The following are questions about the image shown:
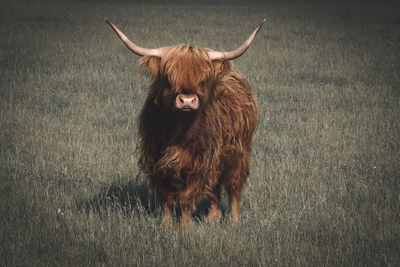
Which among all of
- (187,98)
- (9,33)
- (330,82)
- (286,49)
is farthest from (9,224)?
(9,33)

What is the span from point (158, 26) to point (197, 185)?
15.7 meters

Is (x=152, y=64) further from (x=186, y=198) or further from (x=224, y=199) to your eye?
(x=224, y=199)

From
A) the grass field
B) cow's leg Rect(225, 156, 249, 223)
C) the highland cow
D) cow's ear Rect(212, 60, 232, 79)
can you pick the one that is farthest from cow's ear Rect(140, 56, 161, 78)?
cow's leg Rect(225, 156, 249, 223)

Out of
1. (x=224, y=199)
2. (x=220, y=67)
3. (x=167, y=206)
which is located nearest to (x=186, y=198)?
(x=167, y=206)

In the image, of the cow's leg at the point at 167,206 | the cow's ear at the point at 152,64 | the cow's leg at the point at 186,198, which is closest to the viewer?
the cow's ear at the point at 152,64

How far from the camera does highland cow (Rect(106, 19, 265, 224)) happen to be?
151 inches

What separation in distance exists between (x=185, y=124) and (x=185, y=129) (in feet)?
0.13

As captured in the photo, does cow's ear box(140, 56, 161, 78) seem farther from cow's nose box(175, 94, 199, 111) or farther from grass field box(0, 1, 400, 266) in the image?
cow's nose box(175, 94, 199, 111)

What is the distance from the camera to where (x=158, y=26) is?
1916 centimetres

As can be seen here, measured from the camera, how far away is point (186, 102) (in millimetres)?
3582

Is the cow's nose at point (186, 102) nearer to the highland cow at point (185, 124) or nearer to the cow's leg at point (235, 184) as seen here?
the highland cow at point (185, 124)

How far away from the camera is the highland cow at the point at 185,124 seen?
3.84m

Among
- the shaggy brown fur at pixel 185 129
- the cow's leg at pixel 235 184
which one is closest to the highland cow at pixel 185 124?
the shaggy brown fur at pixel 185 129

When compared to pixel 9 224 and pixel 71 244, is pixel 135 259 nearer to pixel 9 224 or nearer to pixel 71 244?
pixel 71 244
